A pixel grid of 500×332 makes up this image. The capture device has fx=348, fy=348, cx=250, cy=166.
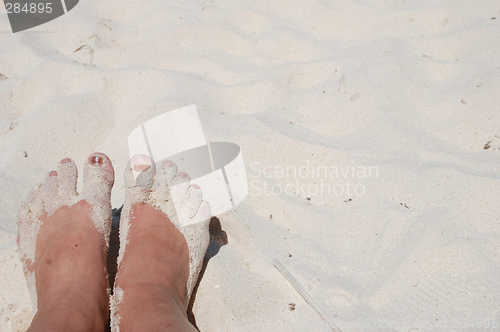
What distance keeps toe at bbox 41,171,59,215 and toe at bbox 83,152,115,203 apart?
0.13 m

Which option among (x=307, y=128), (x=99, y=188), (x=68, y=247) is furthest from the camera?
(x=307, y=128)

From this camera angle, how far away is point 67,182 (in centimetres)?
150

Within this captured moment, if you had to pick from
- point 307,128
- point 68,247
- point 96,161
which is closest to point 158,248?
point 68,247

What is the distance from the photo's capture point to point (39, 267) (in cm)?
128

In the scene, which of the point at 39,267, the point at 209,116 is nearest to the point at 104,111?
the point at 209,116

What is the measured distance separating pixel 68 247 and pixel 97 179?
0.97 feet

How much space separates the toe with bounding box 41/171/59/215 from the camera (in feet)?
4.80

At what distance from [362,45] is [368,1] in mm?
594

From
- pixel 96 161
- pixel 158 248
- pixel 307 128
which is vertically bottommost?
pixel 158 248

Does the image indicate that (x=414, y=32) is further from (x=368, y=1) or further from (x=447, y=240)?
(x=447, y=240)

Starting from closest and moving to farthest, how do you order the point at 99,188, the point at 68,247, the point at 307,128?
1. the point at 68,247
2. the point at 99,188
3. the point at 307,128

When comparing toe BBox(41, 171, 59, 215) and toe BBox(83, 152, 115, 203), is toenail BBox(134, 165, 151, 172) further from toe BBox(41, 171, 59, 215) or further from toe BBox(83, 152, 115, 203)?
toe BBox(41, 171, 59, 215)

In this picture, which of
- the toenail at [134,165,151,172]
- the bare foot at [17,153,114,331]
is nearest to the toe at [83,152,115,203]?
the bare foot at [17,153,114,331]

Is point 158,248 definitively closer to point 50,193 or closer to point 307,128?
point 50,193
